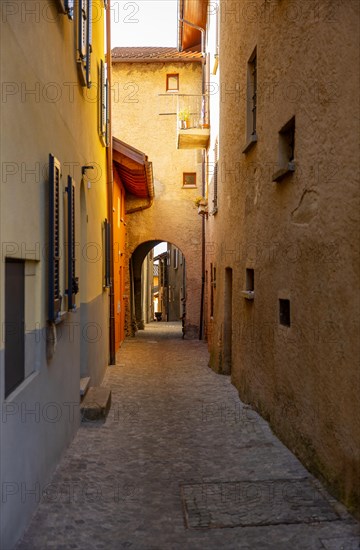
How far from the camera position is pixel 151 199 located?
1759 centimetres

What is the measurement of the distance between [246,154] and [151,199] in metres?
9.25

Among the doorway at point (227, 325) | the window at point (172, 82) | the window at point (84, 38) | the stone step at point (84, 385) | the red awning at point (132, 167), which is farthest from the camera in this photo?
→ the window at point (172, 82)

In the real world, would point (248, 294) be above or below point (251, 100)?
below

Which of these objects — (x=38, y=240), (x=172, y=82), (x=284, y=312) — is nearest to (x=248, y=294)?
(x=284, y=312)

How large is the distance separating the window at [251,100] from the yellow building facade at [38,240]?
2481 mm

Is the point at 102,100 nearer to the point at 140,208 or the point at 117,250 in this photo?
the point at 117,250

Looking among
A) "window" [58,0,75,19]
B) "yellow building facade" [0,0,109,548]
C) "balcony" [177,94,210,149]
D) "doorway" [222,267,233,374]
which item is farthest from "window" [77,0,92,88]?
"balcony" [177,94,210,149]

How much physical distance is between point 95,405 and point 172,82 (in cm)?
1385

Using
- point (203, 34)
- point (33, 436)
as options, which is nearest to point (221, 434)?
point (33, 436)

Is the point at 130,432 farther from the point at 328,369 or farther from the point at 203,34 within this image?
the point at 203,34

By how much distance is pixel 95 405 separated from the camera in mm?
7312

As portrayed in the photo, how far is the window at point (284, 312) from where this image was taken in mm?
6441

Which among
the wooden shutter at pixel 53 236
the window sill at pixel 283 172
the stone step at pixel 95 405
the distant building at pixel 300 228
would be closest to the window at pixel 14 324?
the wooden shutter at pixel 53 236

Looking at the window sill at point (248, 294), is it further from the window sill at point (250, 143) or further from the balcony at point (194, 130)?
the balcony at point (194, 130)
